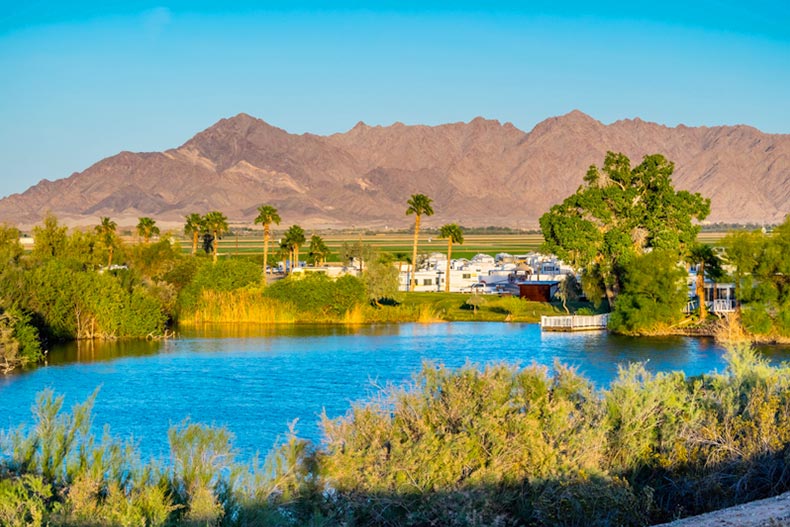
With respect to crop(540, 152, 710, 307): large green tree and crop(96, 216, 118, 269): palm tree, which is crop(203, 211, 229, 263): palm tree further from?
crop(540, 152, 710, 307): large green tree

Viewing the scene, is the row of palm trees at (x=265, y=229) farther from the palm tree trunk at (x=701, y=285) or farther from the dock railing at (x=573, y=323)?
the palm tree trunk at (x=701, y=285)

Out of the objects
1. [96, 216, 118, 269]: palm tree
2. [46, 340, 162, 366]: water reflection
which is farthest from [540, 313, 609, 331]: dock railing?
[96, 216, 118, 269]: palm tree

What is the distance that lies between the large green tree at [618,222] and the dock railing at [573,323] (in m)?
1.53

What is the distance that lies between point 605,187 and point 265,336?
20.1m

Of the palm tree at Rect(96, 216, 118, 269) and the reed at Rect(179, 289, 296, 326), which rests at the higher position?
the palm tree at Rect(96, 216, 118, 269)

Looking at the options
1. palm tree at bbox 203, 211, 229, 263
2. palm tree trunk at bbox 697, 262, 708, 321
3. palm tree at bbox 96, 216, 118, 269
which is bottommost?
palm tree trunk at bbox 697, 262, 708, 321

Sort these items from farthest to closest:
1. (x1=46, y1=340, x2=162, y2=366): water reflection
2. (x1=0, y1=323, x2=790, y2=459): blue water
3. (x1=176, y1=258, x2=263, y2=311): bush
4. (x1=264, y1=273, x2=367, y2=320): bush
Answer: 1. (x1=264, y1=273, x2=367, y2=320): bush
2. (x1=176, y1=258, x2=263, y2=311): bush
3. (x1=46, y1=340, x2=162, y2=366): water reflection
4. (x1=0, y1=323, x2=790, y2=459): blue water

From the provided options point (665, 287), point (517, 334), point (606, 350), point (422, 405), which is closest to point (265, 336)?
point (517, 334)

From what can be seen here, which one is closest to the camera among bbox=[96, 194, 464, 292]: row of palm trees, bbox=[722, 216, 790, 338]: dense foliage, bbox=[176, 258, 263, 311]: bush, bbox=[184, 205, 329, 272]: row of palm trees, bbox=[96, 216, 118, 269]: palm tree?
bbox=[722, 216, 790, 338]: dense foliage

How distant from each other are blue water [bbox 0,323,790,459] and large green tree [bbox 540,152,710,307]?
4583 mm

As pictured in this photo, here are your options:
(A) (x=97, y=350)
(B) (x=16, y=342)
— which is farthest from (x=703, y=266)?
(B) (x=16, y=342)

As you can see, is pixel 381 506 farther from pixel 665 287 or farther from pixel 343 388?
pixel 665 287

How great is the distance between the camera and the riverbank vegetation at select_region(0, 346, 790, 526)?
12.7 metres

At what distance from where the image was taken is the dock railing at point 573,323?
53938 millimetres
